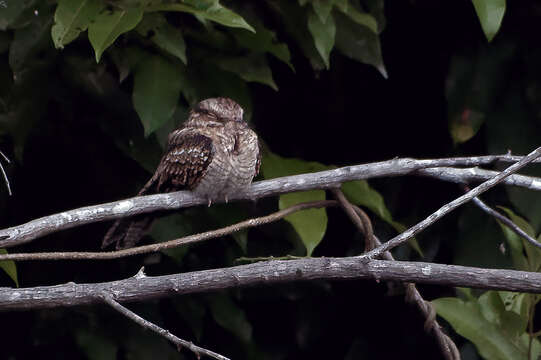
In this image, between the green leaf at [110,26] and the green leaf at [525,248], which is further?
the green leaf at [525,248]

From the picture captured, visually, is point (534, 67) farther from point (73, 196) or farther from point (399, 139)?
point (73, 196)

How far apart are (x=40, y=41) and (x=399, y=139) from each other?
4.83 ft

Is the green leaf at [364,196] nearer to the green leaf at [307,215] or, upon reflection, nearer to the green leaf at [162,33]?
the green leaf at [307,215]

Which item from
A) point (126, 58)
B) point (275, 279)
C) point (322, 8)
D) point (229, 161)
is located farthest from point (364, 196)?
point (275, 279)

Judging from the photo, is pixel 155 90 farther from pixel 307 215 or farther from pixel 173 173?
pixel 307 215

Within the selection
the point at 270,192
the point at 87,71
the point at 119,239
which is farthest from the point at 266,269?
the point at 87,71

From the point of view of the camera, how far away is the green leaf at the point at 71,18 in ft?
8.30

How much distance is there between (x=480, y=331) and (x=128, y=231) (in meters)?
1.22

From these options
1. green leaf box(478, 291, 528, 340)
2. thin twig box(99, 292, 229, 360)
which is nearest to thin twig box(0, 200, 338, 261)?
thin twig box(99, 292, 229, 360)

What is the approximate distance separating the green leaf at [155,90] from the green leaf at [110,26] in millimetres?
268

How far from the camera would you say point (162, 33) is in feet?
9.14

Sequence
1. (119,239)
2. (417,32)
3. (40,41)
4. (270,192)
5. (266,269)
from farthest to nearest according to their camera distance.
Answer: (417,32) < (119,239) < (40,41) < (270,192) < (266,269)

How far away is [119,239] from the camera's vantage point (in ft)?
9.96

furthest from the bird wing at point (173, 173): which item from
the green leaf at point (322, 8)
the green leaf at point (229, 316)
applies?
the green leaf at point (322, 8)
